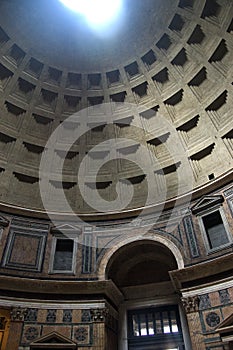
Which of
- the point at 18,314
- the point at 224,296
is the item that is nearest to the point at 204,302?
the point at 224,296

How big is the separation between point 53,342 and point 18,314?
200 centimetres

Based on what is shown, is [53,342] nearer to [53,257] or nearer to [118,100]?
[53,257]

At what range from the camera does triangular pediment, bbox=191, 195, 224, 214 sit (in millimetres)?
14734

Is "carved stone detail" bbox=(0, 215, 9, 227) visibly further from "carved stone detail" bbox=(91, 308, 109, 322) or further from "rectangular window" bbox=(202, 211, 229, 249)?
"rectangular window" bbox=(202, 211, 229, 249)

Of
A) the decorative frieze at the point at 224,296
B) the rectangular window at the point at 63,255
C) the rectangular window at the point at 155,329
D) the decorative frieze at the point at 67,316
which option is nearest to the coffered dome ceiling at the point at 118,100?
the rectangular window at the point at 63,255

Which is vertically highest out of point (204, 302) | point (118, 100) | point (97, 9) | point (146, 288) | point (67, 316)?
point (97, 9)

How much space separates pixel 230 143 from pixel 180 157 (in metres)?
3.03

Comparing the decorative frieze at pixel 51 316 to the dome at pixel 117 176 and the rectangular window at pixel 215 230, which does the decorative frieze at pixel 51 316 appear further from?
the rectangular window at pixel 215 230

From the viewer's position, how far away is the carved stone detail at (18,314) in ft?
43.2

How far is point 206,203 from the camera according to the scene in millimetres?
15000

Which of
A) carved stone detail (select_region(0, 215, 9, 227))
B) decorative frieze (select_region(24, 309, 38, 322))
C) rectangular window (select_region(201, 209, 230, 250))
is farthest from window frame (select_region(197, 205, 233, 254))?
carved stone detail (select_region(0, 215, 9, 227))

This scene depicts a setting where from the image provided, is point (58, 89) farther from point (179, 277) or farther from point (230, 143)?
point (179, 277)

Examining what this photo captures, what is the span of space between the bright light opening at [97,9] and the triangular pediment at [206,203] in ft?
40.5

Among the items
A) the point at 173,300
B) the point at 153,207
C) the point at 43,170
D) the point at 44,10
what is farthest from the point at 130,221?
the point at 44,10
